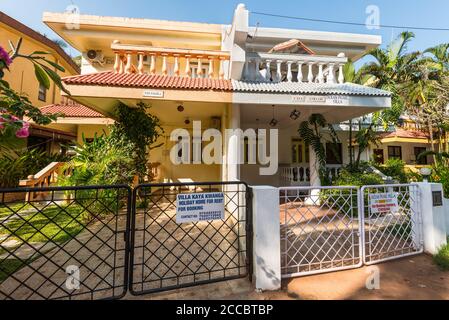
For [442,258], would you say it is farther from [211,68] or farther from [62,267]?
[211,68]

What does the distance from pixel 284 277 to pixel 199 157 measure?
6.96 metres

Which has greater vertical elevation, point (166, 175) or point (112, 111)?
point (112, 111)

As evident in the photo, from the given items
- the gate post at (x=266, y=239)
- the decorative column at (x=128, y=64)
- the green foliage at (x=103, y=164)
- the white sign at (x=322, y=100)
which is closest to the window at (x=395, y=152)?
the white sign at (x=322, y=100)

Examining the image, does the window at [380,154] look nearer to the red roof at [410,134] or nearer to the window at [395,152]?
the window at [395,152]

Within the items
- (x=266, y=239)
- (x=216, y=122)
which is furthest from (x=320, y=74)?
(x=266, y=239)

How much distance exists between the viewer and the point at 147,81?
5.38 m

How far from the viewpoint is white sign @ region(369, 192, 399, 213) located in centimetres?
334

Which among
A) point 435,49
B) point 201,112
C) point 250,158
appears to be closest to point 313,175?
point 250,158

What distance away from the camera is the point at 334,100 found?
18.7 ft

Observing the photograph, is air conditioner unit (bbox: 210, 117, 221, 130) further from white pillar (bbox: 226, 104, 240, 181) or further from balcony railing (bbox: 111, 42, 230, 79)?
white pillar (bbox: 226, 104, 240, 181)

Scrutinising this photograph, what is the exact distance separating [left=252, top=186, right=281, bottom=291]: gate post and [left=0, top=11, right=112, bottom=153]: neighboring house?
8799 millimetres

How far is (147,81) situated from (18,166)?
6.65 m

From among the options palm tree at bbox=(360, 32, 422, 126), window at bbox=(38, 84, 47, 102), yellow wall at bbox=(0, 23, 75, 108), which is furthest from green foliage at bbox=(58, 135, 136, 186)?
window at bbox=(38, 84, 47, 102)
